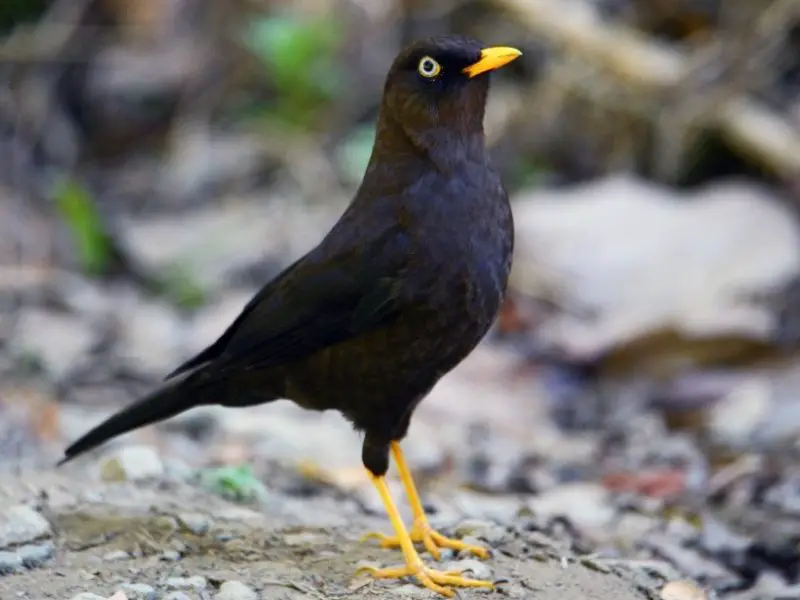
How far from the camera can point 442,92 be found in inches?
151

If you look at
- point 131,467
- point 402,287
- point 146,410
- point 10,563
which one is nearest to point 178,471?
point 131,467

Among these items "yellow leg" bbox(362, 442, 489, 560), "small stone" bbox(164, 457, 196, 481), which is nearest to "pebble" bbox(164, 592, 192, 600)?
"yellow leg" bbox(362, 442, 489, 560)

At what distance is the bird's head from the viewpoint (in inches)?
149

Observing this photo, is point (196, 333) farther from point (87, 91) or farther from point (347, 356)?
point (87, 91)

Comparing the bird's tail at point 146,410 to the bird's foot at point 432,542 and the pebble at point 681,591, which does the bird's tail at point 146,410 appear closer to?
the bird's foot at point 432,542

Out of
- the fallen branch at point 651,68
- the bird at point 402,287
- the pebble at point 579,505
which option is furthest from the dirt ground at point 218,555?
the fallen branch at point 651,68

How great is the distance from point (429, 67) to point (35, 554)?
1.77 metres

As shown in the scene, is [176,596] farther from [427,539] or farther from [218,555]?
[427,539]

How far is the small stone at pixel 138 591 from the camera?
3.39 metres

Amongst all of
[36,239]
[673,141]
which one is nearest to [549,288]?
[673,141]

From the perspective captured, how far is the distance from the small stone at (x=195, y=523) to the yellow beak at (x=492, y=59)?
156 centimetres

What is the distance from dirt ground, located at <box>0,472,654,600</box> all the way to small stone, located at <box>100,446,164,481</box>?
0.16m

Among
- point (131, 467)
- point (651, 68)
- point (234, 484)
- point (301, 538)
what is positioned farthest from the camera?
point (651, 68)

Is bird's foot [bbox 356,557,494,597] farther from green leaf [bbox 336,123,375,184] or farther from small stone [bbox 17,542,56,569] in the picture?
green leaf [bbox 336,123,375,184]
